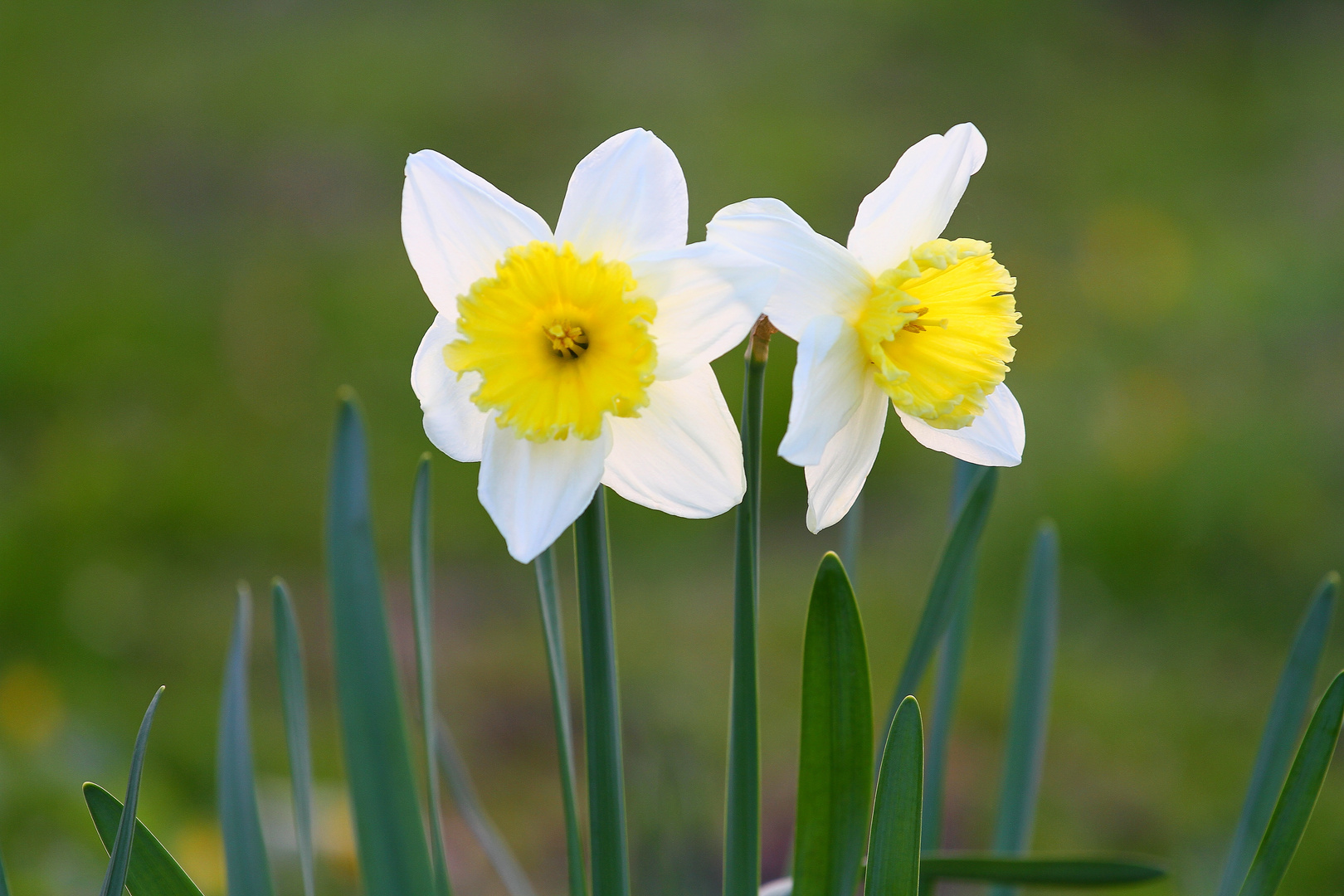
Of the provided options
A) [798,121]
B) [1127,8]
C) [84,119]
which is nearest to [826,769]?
[798,121]

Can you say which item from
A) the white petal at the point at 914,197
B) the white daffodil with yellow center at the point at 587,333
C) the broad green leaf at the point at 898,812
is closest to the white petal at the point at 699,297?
the white daffodil with yellow center at the point at 587,333

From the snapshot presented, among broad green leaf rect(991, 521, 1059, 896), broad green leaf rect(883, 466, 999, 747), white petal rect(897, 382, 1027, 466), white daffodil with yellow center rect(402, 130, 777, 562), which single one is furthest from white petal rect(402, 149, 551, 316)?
broad green leaf rect(991, 521, 1059, 896)

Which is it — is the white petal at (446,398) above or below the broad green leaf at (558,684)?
above

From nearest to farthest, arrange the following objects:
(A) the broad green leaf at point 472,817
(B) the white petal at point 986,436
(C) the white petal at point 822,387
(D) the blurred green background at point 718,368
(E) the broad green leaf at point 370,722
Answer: (C) the white petal at point 822,387
(B) the white petal at point 986,436
(E) the broad green leaf at point 370,722
(A) the broad green leaf at point 472,817
(D) the blurred green background at point 718,368

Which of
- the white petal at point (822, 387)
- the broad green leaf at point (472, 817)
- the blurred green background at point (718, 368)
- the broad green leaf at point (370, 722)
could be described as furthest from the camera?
the blurred green background at point (718, 368)

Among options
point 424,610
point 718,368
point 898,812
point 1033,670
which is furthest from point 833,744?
point 718,368

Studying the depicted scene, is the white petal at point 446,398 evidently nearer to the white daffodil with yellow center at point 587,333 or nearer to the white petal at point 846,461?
the white daffodil with yellow center at point 587,333

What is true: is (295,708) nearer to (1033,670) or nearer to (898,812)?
(898,812)
